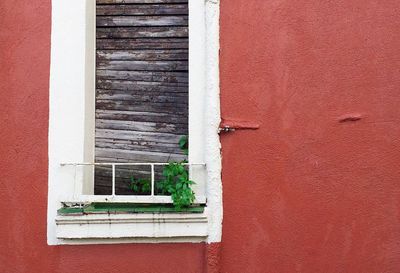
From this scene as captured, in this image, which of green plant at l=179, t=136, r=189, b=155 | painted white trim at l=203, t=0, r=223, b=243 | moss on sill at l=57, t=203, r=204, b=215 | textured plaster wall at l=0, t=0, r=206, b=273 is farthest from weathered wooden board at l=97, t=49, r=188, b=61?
moss on sill at l=57, t=203, r=204, b=215

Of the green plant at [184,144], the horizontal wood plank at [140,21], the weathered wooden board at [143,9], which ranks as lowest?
the green plant at [184,144]

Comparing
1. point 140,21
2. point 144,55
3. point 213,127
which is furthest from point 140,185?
point 140,21

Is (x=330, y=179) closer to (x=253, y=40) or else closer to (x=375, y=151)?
(x=375, y=151)

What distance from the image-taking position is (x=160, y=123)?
3.96 m

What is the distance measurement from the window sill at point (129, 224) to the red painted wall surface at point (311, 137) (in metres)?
0.26

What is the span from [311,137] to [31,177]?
2.07 metres

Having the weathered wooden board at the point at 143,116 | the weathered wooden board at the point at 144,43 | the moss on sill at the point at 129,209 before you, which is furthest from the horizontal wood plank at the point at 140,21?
the moss on sill at the point at 129,209

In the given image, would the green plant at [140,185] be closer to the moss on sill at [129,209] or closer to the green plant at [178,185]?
the green plant at [178,185]

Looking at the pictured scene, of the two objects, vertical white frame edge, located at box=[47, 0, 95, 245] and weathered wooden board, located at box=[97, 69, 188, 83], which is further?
weathered wooden board, located at box=[97, 69, 188, 83]

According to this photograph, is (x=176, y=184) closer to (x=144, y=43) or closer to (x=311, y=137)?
(x=311, y=137)

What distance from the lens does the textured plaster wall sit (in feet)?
11.9

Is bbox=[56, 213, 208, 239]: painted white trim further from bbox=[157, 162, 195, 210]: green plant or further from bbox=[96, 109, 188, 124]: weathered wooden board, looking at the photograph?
bbox=[96, 109, 188, 124]: weathered wooden board

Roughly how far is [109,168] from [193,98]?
0.91 meters

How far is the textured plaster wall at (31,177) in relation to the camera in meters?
3.63
